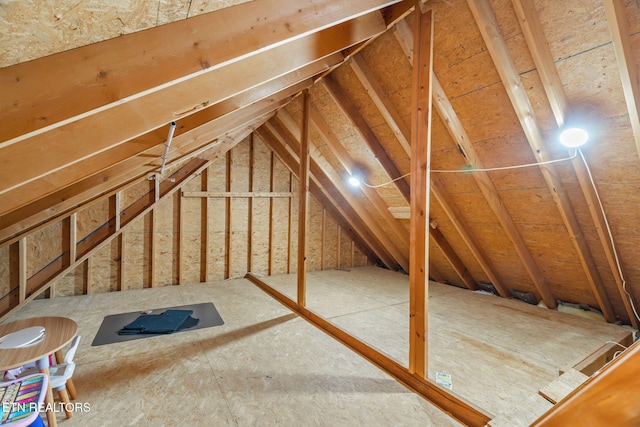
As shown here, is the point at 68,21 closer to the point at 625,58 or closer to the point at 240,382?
the point at 240,382

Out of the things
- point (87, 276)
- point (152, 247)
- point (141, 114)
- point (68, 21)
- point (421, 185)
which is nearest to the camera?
point (68, 21)

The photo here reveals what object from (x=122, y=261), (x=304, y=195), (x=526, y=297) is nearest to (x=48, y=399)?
(x=304, y=195)

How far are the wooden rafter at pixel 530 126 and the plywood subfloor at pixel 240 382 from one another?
2113 mm

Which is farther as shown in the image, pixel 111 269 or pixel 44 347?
pixel 111 269

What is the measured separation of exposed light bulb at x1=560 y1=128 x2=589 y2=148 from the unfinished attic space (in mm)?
15

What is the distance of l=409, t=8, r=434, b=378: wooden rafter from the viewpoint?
200 cm

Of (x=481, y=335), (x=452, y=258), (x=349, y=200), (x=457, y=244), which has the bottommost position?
(x=481, y=335)

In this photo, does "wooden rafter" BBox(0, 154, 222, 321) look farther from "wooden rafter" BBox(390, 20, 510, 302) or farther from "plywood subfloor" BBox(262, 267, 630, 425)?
"wooden rafter" BBox(390, 20, 510, 302)

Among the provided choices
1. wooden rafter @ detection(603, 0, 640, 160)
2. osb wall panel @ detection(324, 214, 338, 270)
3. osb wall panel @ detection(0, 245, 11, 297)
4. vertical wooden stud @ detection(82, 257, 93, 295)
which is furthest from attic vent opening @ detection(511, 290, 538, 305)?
osb wall panel @ detection(0, 245, 11, 297)

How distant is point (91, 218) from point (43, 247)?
0.63 metres

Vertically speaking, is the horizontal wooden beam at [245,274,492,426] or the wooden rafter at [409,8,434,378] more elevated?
the wooden rafter at [409,8,434,378]

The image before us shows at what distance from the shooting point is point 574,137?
205 centimetres

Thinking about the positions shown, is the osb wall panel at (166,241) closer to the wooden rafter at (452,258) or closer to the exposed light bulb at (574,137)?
the wooden rafter at (452,258)

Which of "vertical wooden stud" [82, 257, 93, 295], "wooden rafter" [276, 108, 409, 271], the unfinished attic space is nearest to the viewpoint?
the unfinished attic space
